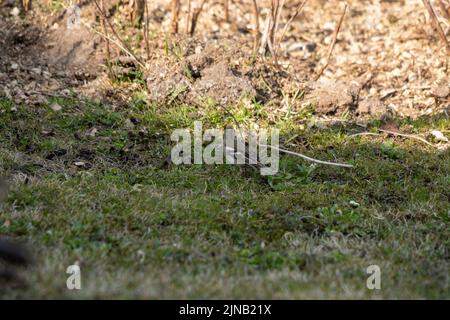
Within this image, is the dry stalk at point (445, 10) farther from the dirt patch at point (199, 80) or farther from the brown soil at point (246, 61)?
the dirt patch at point (199, 80)

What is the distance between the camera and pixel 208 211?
4.47 metres

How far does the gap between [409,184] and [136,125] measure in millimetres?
2149

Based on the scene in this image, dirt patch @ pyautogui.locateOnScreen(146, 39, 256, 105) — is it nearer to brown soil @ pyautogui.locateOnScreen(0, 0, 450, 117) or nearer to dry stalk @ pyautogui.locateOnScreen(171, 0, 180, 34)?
brown soil @ pyautogui.locateOnScreen(0, 0, 450, 117)

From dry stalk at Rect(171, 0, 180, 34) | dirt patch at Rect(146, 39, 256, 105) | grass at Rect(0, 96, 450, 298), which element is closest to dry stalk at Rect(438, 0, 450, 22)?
grass at Rect(0, 96, 450, 298)

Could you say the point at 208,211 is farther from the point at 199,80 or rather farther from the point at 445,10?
the point at 445,10

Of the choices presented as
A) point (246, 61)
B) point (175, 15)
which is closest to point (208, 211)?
point (246, 61)

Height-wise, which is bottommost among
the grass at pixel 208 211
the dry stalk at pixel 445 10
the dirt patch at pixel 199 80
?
the grass at pixel 208 211

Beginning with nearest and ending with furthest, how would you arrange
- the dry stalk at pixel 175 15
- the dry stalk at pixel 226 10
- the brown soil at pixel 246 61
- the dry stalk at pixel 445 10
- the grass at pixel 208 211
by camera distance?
the grass at pixel 208 211, the brown soil at pixel 246 61, the dry stalk at pixel 445 10, the dry stalk at pixel 175 15, the dry stalk at pixel 226 10

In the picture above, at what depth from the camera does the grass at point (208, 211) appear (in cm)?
367

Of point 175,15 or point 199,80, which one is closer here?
point 199,80

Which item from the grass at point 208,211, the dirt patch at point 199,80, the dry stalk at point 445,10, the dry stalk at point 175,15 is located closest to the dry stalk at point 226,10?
the dry stalk at point 175,15

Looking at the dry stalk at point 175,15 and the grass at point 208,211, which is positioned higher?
the dry stalk at point 175,15

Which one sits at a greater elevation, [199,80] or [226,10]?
[226,10]

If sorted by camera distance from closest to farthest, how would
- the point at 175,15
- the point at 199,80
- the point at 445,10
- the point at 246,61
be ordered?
the point at 199,80, the point at 246,61, the point at 445,10, the point at 175,15
